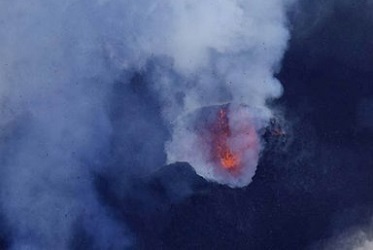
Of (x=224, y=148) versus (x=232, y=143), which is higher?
(x=232, y=143)

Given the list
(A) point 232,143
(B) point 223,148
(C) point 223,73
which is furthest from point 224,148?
(C) point 223,73

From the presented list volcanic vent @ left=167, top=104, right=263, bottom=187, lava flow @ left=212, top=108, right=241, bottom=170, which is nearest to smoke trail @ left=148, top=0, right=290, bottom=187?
volcanic vent @ left=167, top=104, right=263, bottom=187

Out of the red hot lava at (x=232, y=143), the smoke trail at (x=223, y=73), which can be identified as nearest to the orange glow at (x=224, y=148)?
the red hot lava at (x=232, y=143)

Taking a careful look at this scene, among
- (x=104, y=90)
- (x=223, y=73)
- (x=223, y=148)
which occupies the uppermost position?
(x=223, y=73)

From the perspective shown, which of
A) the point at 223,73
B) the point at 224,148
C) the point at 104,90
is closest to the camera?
the point at 224,148

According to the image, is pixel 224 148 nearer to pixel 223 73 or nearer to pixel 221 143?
pixel 221 143

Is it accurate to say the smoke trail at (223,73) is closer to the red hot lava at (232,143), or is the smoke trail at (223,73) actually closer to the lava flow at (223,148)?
the red hot lava at (232,143)

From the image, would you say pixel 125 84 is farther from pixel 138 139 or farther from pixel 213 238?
pixel 213 238

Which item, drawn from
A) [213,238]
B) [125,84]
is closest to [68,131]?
[125,84]
